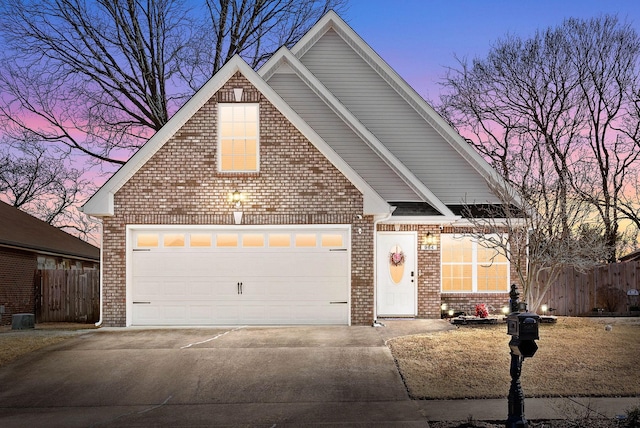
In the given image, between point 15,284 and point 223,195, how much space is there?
10.5 m

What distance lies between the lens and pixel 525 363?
11.0 m

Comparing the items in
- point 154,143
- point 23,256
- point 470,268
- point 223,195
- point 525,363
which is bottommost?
point 525,363

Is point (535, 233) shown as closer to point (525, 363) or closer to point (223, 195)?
point (525, 363)

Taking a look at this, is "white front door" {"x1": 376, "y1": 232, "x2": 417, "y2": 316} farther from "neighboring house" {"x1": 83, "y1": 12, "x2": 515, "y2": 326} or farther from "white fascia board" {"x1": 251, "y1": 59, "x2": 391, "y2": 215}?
"white fascia board" {"x1": 251, "y1": 59, "x2": 391, "y2": 215}


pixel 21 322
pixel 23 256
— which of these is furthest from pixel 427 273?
pixel 23 256

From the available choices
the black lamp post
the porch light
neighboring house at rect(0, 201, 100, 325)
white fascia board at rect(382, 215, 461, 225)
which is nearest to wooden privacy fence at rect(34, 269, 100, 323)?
neighboring house at rect(0, 201, 100, 325)

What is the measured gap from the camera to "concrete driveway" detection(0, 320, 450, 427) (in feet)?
28.2

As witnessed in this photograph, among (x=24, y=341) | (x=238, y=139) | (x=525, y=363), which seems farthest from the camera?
(x=238, y=139)

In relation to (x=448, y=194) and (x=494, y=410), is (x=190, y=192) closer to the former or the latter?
(x=448, y=194)

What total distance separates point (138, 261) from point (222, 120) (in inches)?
166

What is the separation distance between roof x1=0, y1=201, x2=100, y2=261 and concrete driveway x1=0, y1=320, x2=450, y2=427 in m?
8.84

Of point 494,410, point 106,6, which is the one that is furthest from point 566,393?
point 106,6

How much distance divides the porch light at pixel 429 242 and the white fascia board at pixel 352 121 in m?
0.87

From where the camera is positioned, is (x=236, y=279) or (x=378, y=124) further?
(x=378, y=124)
